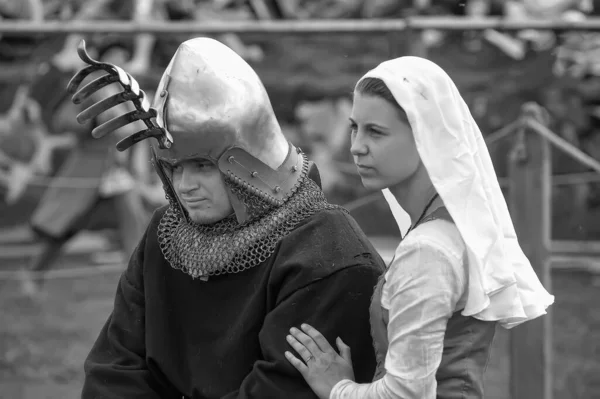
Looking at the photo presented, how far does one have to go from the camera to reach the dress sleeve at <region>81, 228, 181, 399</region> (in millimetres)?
2879

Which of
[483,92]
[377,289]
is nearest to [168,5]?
[483,92]

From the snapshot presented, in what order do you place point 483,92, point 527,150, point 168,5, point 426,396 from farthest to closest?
1. point 168,5
2. point 483,92
3. point 527,150
4. point 426,396

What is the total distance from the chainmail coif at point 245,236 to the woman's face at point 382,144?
0.35 m

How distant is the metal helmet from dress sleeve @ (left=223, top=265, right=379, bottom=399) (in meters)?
0.26

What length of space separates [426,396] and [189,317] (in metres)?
0.78

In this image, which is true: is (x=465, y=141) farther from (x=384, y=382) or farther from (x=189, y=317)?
(x=189, y=317)

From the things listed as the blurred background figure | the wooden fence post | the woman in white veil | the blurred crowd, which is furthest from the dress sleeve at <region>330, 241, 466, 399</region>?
the blurred crowd

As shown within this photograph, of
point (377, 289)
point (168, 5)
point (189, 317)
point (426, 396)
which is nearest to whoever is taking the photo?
point (426, 396)

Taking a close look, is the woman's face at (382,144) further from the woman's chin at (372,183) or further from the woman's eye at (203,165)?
the woman's eye at (203,165)

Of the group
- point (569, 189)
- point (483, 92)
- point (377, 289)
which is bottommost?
point (569, 189)

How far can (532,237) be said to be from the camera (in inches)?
168

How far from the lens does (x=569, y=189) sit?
879 centimetres

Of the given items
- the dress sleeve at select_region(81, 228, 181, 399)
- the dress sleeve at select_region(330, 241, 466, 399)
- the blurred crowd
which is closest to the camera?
the dress sleeve at select_region(330, 241, 466, 399)

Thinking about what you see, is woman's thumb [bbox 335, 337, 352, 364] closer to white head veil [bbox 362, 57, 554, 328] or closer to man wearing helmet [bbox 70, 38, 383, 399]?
man wearing helmet [bbox 70, 38, 383, 399]
